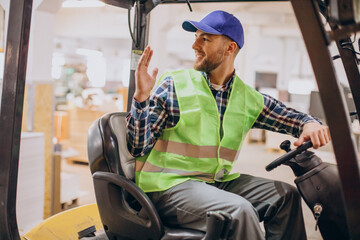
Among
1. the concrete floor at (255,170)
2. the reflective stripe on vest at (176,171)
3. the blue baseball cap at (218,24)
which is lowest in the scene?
the concrete floor at (255,170)

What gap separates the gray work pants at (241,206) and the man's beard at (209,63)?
58cm

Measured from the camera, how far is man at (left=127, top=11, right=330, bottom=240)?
80.8 inches

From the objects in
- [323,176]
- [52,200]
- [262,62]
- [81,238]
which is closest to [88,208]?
[81,238]

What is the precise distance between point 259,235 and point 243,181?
558mm

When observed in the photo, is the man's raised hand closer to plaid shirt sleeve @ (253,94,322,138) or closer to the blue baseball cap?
the blue baseball cap

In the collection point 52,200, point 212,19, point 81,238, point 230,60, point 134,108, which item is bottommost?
point 52,200

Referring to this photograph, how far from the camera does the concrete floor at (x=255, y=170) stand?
4.92 metres

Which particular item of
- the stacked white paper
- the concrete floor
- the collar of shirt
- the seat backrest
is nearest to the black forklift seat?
the seat backrest

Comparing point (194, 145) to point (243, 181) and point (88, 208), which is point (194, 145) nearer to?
point (243, 181)

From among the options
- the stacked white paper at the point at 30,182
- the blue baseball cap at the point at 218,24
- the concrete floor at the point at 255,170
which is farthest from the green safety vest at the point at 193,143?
the concrete floor at the point at 255,170

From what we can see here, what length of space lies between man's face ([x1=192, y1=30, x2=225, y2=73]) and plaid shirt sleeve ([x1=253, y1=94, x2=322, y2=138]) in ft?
1.32

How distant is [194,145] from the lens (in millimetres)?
2152

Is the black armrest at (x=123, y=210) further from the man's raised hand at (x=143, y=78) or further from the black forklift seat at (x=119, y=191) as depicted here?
the man's raised hand at (x=143, y=78)

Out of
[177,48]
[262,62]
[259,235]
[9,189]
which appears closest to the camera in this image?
[259,235]
